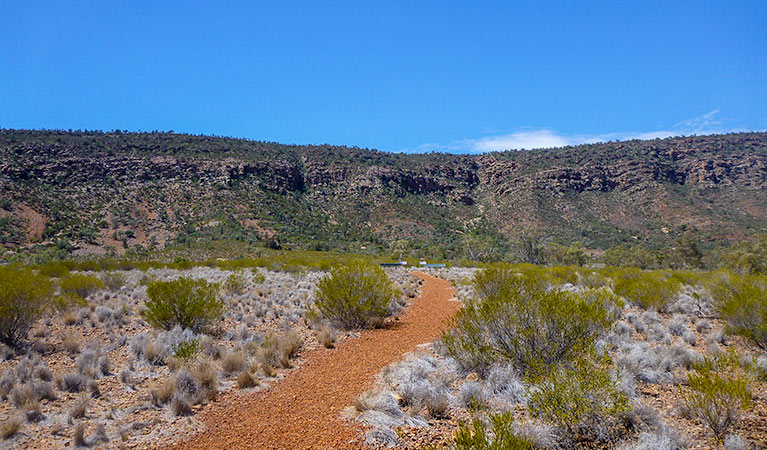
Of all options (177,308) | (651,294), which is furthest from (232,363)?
(651,294)

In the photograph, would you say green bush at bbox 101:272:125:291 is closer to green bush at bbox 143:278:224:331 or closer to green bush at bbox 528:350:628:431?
green bush at bbox 143:278:224:331

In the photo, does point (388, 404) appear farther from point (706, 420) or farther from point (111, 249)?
point (111, 249)

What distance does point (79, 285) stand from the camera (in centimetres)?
1441

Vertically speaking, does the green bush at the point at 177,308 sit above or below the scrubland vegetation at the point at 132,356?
above

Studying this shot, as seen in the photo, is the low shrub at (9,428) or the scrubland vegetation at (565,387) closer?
the scrubland vegetation at (565,387)

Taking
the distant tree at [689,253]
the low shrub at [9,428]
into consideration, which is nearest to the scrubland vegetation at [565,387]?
the low shrub at [9,428]

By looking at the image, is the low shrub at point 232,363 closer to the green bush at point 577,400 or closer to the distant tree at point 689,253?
the green bush at point 577,400

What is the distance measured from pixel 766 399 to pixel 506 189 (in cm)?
7410

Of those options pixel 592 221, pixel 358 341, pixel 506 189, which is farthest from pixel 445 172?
pixel 358 341

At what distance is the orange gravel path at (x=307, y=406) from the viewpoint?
15.0 ft

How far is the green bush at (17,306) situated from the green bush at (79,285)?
18.4 ft

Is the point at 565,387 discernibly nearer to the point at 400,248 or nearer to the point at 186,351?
the point at 186,351

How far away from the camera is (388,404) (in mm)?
5086

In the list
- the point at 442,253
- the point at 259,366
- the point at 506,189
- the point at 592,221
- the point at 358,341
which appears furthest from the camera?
the point at 506,189
